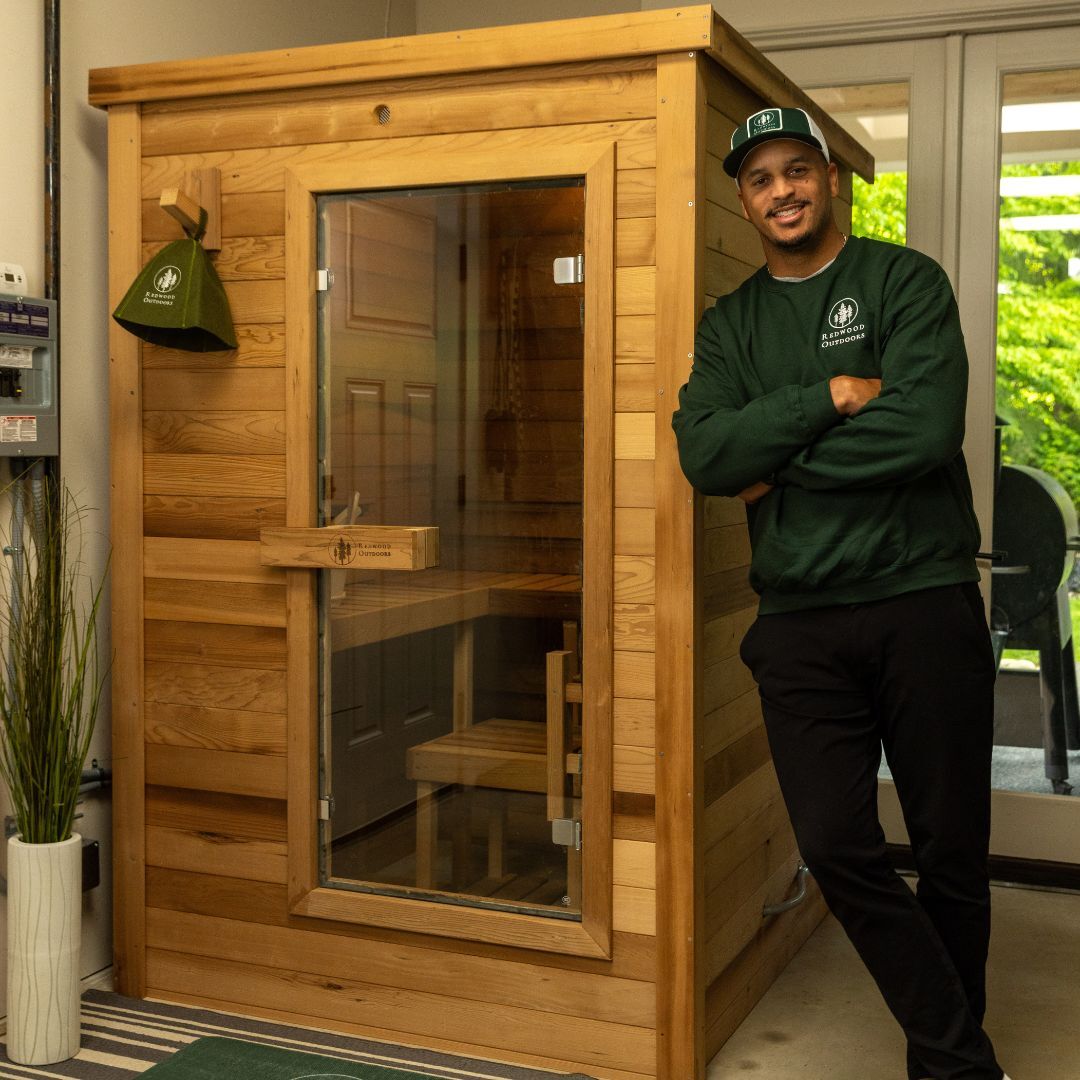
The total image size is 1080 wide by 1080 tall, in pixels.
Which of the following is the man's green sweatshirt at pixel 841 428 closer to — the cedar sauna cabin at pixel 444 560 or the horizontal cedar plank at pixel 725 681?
the cedar sauna cabin at pixel 444 560

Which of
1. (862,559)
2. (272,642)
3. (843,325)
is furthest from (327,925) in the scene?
(843,325)

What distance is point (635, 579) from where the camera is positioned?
277cm

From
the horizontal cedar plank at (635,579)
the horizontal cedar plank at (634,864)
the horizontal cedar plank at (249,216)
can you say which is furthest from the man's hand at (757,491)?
the horizontal cedar plank at (249,216)

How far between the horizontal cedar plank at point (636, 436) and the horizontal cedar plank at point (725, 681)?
0.46 m

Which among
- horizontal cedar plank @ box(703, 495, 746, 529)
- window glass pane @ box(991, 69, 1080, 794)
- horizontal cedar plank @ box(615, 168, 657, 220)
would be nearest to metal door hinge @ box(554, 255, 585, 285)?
horizontal cedar plank @ box(615, 168, 657, 220)

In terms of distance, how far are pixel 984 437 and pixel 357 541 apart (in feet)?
6.79

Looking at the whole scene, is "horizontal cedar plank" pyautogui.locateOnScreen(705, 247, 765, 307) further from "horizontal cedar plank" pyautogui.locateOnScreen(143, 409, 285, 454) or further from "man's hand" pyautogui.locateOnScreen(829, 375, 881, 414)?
"horizontal cedar plank" pyautogui.locateOnScreen(143, 409, 285, 454)

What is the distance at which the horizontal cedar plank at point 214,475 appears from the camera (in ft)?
9.97

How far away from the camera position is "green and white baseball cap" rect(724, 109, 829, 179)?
98.0 inches

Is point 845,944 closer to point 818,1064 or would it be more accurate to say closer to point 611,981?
point 818,1064

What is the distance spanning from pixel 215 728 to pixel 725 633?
1142 mm

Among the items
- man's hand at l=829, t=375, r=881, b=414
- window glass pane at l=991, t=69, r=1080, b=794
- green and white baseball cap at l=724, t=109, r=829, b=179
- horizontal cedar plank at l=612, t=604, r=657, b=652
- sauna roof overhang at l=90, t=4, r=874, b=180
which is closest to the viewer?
man's hand at l=829, t=375, r=881, b=414

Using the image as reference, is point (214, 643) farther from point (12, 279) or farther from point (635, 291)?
point (635, 291)

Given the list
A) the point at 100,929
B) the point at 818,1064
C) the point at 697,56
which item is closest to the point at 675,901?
the point at 818,1064
